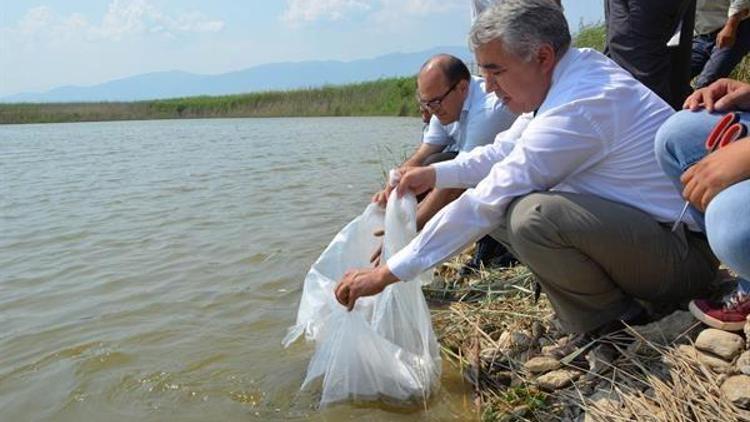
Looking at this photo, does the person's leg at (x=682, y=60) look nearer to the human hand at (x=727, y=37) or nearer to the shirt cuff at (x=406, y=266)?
the human hand at (x=727, y=37)

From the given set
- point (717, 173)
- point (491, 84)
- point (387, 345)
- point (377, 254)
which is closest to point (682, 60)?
point (491, 84)

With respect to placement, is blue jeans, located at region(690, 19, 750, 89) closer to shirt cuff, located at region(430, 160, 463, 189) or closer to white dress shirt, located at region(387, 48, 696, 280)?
shirt cuff, located at region(430, 160, 463, 189)

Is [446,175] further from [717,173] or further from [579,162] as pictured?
[717,173]

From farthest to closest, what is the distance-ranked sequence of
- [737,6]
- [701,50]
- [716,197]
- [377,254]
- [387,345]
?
[701,50] < [737,6] < [377,254] < [387,345] < [716,197]

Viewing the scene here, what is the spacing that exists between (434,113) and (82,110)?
129ft

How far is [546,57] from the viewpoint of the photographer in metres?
2.04

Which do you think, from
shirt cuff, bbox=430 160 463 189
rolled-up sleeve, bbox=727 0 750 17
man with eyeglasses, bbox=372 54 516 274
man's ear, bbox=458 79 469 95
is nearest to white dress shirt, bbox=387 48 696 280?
shirt cuff, bbox=430 160 463 189

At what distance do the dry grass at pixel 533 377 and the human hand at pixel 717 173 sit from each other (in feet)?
1.72

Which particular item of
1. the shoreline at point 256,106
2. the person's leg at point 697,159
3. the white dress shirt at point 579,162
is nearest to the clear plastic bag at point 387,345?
the white dress shirt at point 579,162

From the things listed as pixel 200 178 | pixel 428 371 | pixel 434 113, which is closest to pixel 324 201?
pixel 200 178

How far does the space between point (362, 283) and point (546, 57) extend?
91 centimetres

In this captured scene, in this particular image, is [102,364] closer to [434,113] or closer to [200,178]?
[434,113]

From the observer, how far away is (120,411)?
255 centimetres

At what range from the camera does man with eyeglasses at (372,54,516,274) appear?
314 cm
